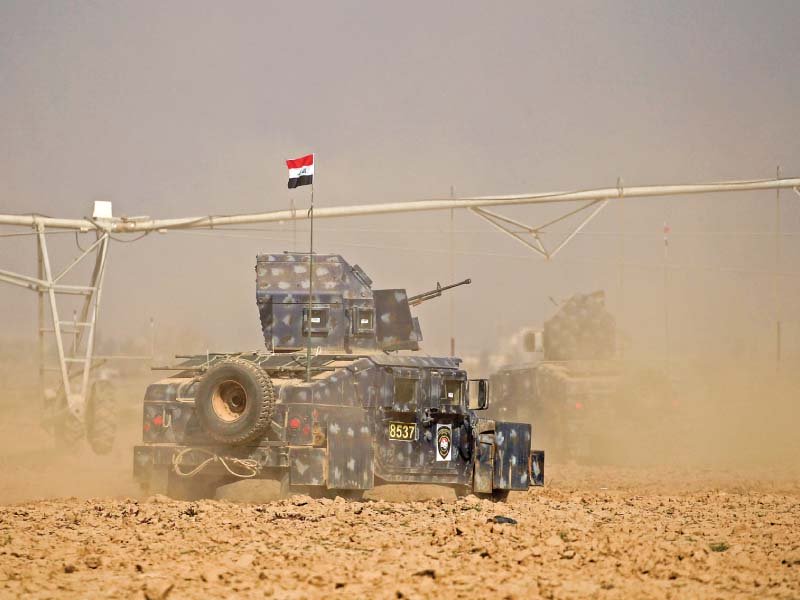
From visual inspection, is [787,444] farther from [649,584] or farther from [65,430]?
[649,584]

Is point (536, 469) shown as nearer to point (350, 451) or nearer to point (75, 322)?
point (350, 451)

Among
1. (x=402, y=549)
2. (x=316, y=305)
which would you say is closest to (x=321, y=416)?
(x=316, y=305)

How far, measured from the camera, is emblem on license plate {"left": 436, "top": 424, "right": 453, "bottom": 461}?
14898 millimetres

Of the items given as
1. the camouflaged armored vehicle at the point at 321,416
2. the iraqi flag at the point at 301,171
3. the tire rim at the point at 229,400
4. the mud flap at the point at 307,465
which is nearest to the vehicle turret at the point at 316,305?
the camouflaged armored vehicle at the point at 321,416

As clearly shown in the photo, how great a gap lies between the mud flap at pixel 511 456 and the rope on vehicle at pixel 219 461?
355 centimetres

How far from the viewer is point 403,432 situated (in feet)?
48.0

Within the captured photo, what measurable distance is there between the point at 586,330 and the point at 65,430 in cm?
1311

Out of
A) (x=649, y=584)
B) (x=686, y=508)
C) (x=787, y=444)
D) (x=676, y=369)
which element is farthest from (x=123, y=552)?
(x=787, y=444)

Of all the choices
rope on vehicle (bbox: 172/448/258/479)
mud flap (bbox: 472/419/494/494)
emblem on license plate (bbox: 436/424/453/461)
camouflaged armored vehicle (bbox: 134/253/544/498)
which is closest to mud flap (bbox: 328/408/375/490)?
camouflaged armored vehicle (bbox: 134/253/544/498)

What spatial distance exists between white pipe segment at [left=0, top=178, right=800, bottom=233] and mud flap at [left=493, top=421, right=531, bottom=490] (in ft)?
31.1

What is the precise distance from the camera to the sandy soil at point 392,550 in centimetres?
855

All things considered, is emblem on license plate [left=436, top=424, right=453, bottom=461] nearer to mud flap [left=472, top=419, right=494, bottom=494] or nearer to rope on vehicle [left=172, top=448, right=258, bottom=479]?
mud flap [left=472, top=419, right=494, bottom=494]

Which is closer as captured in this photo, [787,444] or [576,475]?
[576,475]

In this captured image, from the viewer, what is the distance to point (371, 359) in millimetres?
14508
